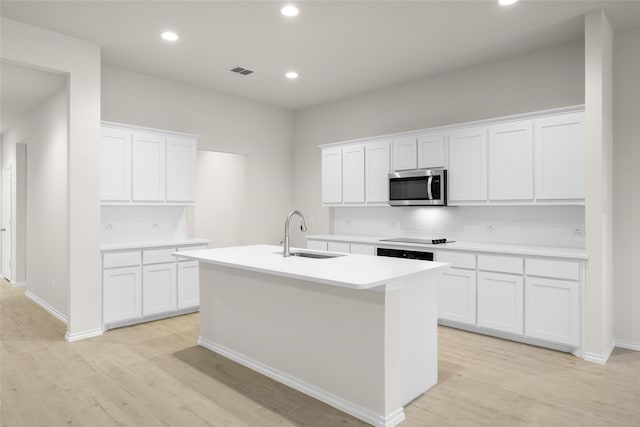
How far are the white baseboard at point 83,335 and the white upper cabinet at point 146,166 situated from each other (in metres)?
1.38

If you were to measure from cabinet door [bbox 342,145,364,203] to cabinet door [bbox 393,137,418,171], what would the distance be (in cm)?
56

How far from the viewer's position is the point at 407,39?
4.00 meters

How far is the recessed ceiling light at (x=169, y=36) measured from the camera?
12.7ft

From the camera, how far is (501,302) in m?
3.89

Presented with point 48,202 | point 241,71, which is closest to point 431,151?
point 241,71

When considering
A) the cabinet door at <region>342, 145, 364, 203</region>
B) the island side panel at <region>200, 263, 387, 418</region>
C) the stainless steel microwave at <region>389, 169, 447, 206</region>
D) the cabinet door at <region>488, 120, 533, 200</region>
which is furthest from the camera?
the cabinet door at <region>342, 145, 364, 203</region>

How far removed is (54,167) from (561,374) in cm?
602

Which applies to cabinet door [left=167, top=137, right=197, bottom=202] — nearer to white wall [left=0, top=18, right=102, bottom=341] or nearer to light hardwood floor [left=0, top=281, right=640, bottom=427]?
white wall [left=0, top=18, right=102, bottom=341]

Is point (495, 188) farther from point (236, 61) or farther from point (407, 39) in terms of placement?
point (236, 61)

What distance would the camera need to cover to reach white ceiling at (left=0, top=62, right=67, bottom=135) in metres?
4.47

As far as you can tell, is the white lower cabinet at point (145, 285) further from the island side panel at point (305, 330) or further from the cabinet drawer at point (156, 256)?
the island side panel at point (305, 330)

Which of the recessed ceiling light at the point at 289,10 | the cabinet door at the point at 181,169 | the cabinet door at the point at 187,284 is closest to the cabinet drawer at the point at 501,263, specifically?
the recessed ceiling light at the point at 289,10

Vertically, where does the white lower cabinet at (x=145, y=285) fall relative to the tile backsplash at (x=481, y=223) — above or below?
below

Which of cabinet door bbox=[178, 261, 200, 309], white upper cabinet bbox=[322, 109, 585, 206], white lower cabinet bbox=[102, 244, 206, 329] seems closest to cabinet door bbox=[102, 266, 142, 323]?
white lower cabinet bbox=[102, 244, 206, 329]
